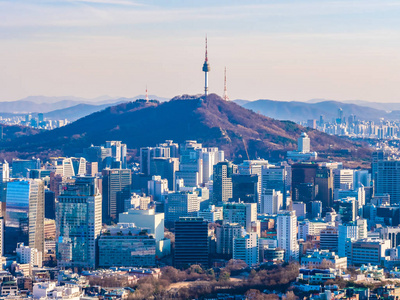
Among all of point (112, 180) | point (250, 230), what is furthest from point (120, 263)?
point (112, 180)

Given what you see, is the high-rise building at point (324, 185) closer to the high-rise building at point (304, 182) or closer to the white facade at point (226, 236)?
the high-rise building at point (304, 182)

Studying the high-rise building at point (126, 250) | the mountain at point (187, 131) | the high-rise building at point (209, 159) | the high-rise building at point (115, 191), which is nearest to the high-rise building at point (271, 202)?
the high-rise building at point (115, 191)

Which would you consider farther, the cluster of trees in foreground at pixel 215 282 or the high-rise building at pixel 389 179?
the high-rise building at pixel 389 179

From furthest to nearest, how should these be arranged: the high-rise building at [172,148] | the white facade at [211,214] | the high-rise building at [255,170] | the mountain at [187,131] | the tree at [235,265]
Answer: the mountain at [187,131]
the high-rise building at [172,148]
the high-rise building at [255,170]
the white facade at [211,214]
the tree at [235,265]

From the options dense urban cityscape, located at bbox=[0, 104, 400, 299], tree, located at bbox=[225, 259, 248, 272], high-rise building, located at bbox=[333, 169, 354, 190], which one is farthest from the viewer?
high-rise building, located at bbox=[333, 169, 354, 190]

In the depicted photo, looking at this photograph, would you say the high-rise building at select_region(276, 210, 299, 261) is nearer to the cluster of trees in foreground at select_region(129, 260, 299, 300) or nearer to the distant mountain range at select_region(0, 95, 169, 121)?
the cluster of trees in foreground at select_region(129, 260, 299, 300)

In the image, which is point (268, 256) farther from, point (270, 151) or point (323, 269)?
point (270, 151)

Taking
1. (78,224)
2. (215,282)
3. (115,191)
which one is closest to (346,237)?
(215,282)

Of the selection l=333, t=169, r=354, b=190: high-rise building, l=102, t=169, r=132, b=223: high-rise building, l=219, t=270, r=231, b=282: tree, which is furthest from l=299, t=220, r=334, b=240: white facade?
l=333, t=169, r=354, b=190: high-rise building
